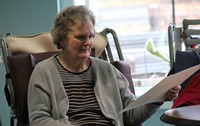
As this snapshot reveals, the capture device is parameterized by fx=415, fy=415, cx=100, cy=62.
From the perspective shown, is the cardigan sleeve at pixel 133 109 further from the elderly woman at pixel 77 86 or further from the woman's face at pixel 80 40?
the woman's face at pixel 80 40

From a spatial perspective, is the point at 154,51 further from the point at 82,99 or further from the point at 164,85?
the point at 164,85

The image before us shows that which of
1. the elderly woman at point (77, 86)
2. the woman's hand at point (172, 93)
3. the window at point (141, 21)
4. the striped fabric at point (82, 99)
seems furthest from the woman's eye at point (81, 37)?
the window at point (141, 21)

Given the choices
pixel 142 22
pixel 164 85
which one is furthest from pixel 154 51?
pixel 164 85

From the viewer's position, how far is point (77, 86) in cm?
203

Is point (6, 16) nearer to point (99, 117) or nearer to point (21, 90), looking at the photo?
point (21, 90)

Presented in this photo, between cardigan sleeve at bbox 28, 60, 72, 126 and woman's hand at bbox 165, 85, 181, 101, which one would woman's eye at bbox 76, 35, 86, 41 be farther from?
woman's hand at bbox 165, 85, 181, 101

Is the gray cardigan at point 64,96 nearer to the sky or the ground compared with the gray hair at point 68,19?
nearer to the ground

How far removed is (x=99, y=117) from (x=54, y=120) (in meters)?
0.24

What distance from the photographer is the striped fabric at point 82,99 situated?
196 cm

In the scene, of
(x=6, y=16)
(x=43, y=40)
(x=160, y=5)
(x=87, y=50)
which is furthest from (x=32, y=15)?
(x=87, y=50)

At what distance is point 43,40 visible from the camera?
2439mm

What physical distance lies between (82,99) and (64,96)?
0.10 meters

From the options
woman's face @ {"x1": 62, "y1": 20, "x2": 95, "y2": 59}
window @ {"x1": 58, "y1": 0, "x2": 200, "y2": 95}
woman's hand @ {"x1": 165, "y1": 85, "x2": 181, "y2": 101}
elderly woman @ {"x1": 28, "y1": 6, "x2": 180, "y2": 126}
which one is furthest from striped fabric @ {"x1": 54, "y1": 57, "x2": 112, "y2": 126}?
window @ {"x1": 58, "y1": 0, "x2": 200, "y2": 95}

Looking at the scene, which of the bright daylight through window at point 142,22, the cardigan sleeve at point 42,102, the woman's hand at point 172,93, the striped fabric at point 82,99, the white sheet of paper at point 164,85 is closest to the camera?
the white sheet of paper at point 164,85
